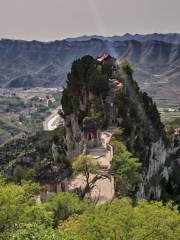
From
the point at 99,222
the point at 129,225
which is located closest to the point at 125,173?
the point at 129,225

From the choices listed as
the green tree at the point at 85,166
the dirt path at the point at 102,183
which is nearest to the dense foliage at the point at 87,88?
the dirt path at the point at 102,183

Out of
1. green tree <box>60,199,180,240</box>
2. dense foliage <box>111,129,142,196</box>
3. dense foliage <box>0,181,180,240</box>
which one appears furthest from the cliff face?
green tree <box>60,199,180,240</box>

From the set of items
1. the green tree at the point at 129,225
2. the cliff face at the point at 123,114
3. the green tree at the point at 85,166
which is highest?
the cliff face at the point at 123,114

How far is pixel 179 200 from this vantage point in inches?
3686

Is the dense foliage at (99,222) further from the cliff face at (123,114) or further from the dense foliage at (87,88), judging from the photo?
the dense foliage at (87,88)

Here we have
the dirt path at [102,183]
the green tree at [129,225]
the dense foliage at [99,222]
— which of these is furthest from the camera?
the dirt path at [102,183]

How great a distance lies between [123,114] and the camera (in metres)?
96.4

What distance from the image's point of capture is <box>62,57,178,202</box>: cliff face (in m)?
91.2

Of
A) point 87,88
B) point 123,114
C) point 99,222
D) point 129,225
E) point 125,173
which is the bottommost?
point 129,225

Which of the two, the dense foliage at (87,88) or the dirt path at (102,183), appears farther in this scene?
the dense foliage at (87,88)

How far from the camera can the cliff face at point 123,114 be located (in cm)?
9119

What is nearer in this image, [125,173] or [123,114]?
[125,173]

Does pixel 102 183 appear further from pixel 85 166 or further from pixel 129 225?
pixel 129 225

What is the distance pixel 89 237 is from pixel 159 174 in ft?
213
